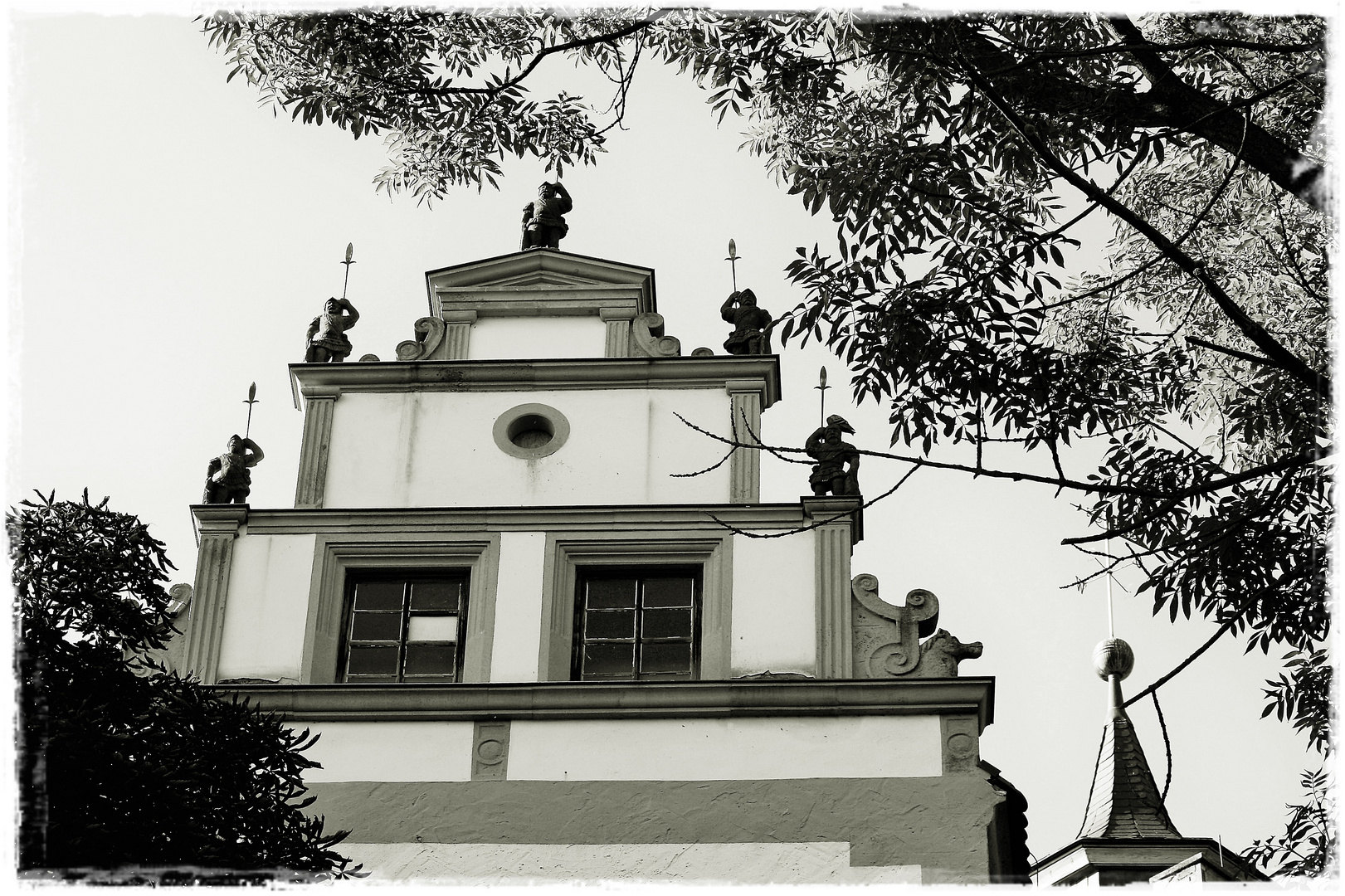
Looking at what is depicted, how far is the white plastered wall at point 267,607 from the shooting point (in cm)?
1216

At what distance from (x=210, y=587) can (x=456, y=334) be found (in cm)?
282

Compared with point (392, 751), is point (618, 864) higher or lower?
lower

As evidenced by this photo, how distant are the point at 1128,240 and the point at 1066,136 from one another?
2897 millimetres

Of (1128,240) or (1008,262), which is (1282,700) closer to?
(1008,262)

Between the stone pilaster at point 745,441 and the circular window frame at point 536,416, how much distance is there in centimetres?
123

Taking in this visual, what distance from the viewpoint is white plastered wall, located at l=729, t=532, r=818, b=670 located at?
11977 mm

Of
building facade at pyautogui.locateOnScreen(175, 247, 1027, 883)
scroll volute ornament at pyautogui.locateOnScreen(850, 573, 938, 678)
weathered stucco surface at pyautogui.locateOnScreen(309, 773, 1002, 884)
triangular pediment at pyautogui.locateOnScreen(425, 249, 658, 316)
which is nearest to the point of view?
weathered stucco surface at pyautogui.locateOnScreen(309, 773, 1002, 884)

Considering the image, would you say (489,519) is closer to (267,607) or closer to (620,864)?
(267,607)

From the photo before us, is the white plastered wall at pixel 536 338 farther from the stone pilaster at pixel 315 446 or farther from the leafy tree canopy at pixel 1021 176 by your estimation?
the leafy tree canopy at pixel 1021 176

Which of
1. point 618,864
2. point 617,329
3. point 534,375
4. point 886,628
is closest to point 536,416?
point 534,375

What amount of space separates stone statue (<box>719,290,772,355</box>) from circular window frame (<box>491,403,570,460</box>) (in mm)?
1365

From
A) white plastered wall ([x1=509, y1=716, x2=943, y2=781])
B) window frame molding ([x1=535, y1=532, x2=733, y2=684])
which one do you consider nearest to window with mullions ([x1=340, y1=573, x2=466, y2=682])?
window frame molding ([x1=535, y1=532, x2=733, y2=684])

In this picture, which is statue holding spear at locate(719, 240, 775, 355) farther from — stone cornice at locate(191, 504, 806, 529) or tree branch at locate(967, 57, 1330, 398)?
tree branch at locate(967, 57, 1330, 398)

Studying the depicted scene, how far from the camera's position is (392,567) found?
41.5ft
